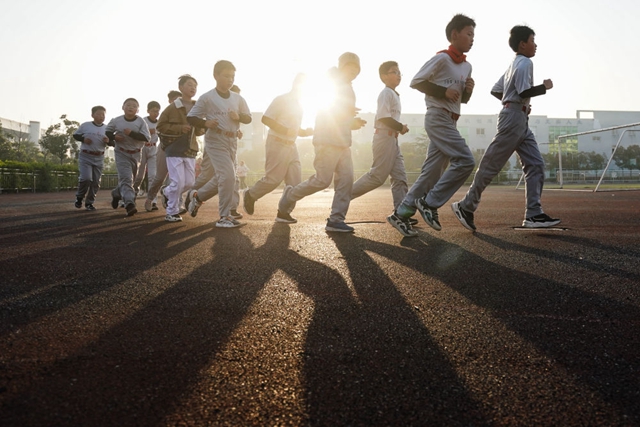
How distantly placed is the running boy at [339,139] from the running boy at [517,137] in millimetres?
1360

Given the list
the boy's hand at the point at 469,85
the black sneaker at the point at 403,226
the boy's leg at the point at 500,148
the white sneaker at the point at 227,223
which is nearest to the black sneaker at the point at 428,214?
the black sneaker at the point at 403,226

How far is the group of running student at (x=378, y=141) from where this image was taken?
534 centimetres

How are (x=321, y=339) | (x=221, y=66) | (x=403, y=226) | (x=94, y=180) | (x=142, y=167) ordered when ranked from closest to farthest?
(x=321, y=339), (x=403, y=226), (x=221, y=66), (x=94, y=180), (x=142, y=167)

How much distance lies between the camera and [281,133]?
23.6ft

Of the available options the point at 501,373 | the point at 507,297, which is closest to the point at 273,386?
the point at 501,373

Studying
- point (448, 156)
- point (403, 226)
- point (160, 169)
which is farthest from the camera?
point (160, 169)

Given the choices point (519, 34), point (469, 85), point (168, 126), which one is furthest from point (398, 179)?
point (168, 126)

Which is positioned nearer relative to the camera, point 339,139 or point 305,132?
point 339,139

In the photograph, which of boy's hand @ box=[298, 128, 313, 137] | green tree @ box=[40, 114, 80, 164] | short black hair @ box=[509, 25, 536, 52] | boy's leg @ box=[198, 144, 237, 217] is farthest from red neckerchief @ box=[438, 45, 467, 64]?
green tree @ box=[40, 114, 80, 164]

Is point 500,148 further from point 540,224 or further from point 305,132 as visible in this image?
point 305,132

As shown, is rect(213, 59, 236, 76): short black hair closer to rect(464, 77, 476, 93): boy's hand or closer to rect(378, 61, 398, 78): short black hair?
rect(378, 61, 398, 78): short black hair

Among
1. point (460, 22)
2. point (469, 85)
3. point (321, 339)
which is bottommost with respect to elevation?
point (321, 339)

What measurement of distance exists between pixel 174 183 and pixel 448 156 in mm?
4299

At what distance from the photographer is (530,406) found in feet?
4.79
